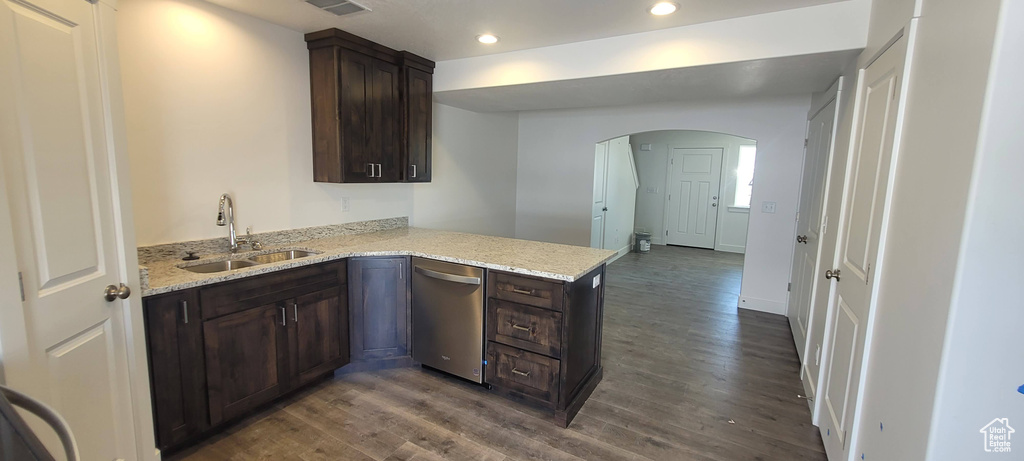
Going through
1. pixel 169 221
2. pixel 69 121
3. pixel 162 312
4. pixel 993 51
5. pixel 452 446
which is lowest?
pixel 452 446

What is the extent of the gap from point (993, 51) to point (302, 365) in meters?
3.11

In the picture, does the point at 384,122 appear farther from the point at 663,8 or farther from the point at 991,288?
the point at 991,288

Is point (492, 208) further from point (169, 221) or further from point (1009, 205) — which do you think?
point (1009, 205)

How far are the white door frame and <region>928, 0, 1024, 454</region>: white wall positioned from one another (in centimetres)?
255

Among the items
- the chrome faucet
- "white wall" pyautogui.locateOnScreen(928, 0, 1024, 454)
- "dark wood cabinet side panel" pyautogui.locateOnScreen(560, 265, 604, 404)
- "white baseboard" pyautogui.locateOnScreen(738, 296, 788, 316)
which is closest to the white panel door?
the chrome faucet

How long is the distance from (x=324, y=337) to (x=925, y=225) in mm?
2896

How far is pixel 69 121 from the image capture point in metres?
1.41

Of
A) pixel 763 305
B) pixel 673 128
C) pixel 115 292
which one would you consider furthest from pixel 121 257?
pixel 763 305

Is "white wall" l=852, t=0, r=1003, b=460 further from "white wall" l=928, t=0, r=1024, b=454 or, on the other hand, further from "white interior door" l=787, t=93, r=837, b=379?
"white interior door" l=787, t=93, r=837, b=379

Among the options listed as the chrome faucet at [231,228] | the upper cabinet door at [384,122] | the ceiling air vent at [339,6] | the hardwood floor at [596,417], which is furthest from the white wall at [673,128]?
the chrome faucet at [231,228]

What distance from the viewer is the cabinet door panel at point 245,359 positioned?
2117 mm

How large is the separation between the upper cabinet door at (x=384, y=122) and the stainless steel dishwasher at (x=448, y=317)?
36.5 inches

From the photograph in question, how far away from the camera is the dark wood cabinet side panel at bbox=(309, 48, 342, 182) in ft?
9.59

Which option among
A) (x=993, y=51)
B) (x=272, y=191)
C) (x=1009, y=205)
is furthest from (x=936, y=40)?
(x=272, y=191)
